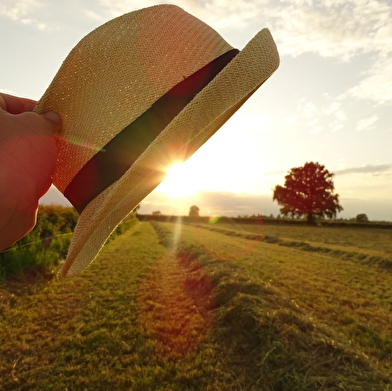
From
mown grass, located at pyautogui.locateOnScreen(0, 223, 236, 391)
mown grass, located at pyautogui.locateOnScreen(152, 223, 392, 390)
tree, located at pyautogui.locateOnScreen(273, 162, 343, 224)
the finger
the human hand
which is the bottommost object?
mown grass, located at pyautogui.locateOnScreen(0, 223, 236, 391)

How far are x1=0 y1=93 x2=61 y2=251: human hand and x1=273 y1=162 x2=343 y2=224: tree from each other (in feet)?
186

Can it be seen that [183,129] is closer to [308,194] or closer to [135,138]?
[135,138]

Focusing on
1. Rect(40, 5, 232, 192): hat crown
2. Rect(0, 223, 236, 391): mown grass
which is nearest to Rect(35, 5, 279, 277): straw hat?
Rect(40, 5, 232, 192): hat crown

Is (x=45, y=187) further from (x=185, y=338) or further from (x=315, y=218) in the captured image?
(x=315, y=218)

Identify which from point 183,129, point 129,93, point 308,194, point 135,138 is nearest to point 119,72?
point 129,93

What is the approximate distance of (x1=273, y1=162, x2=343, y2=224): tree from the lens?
182 ft

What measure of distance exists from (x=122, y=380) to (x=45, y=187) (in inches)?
114

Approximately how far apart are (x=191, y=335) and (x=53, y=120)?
374 centimetres

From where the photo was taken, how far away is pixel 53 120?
1215 mm

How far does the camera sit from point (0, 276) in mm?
6207

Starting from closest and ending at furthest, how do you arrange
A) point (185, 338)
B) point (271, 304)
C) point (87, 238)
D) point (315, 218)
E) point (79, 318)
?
point (87, 238), point (185, 338), point (271, 304), point (79, 318), point (315, 218)

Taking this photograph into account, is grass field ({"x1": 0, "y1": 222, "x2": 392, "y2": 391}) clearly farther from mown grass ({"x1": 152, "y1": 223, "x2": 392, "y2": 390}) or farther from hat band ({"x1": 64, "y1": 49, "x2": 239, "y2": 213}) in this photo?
hat band ({"x1": 64, "y1": 49, "x2": 239, "y2": 213})

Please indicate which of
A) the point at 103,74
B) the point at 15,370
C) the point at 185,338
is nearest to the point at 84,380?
the point at 15,370

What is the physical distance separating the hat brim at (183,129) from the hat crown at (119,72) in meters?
0.18
